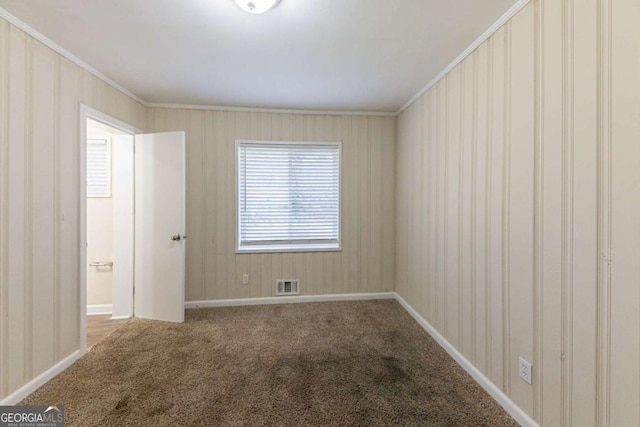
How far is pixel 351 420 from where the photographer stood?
1653 mm

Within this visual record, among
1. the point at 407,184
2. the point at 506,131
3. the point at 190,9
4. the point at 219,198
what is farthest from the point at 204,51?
the point at 407,184

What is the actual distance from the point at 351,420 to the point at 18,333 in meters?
2.25

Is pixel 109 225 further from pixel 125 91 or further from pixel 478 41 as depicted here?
pixel 478 41

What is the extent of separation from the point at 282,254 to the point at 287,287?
17.4 inches

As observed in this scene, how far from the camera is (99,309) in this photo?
10.9 ft

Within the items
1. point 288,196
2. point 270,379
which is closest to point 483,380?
point 270,379

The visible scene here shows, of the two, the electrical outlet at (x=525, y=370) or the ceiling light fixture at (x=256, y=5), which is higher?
the ceiling light fixture at (x=256, y=5)

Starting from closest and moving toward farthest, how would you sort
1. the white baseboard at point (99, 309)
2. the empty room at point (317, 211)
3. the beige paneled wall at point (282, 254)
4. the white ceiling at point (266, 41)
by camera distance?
the empty room at point (317, 211) < the white ceiling at point (266, 41) < the white baseboard at point (99, 309) < the beige paneled wall at point (282, 254)

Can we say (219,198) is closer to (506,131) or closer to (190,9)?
(190,9)

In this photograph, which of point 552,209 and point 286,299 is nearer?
point 552,209

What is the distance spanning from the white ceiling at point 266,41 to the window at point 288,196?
2.68 ft

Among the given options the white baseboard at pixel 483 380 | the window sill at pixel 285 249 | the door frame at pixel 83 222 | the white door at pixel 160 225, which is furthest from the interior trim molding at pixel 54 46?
the white baseboard at pixel 483 380

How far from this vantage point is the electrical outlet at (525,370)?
1571mm

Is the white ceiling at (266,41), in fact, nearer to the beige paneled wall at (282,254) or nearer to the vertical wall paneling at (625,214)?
the beige paneled wall at (282,254)
